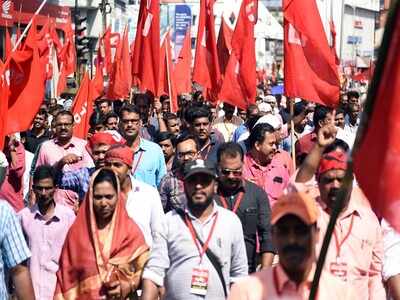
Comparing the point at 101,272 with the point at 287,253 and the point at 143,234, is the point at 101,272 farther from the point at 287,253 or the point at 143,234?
the point at 287,253

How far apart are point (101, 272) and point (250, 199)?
1508mm

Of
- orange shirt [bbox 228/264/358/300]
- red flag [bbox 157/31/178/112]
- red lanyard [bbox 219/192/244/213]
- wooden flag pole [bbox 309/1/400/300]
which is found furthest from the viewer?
red flag [bbox 157/31/178/112]

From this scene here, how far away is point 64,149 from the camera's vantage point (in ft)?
34.5

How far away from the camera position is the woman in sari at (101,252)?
22.4ft

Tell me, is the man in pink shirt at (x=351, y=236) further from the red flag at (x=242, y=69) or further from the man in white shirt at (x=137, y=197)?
the red flag at (x=242, y=69)

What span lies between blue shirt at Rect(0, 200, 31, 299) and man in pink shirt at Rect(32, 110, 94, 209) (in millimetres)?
3140

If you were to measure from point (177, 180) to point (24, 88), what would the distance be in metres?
3.02

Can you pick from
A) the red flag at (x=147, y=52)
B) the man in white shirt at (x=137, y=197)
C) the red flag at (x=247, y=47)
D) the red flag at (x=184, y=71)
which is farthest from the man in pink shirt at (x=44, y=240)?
the red flag at (x=184, y=71)

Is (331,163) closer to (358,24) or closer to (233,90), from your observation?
(233,90)

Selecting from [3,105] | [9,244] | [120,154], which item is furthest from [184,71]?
[9,244]

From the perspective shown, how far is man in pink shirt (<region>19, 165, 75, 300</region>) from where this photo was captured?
8031 mm

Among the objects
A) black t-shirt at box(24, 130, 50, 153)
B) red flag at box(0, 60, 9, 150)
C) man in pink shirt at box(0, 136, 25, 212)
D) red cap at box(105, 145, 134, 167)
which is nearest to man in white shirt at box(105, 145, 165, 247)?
red cap at box(105, 145, 134, 167)

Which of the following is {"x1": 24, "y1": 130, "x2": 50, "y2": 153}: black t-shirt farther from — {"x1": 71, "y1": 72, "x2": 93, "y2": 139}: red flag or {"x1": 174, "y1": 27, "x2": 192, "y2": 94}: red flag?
{"x1": 174, "y1": 27, "x2": 192, "y2": 94}: red flag

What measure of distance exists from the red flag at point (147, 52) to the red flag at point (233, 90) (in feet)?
3.01
